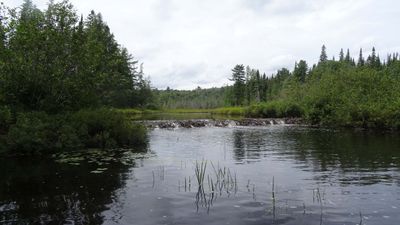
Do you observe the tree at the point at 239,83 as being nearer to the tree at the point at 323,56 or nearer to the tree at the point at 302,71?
the tree at the point at 302,71

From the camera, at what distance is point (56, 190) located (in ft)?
52.3

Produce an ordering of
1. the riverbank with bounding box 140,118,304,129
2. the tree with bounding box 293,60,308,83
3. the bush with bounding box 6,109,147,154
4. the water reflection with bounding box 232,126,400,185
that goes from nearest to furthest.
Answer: the water reflection with bounding box 232,126,400,185 → the bush with bounding box 6,109,147,154 → the riverbank with bounding box 140,118,304,129 → the tree with bounding box 293,60,308,83

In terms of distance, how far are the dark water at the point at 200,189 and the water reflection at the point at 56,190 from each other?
32 mm

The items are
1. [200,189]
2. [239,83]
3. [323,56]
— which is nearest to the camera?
[200,189]

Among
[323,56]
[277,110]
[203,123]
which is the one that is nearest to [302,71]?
[323,56]

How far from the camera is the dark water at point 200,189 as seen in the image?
40.3 feet

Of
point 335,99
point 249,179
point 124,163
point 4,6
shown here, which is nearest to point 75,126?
point 124,163

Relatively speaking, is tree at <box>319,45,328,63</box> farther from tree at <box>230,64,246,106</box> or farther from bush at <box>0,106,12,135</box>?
bush at <box>0,106,12,135</box>

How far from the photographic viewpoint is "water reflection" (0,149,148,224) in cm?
1226

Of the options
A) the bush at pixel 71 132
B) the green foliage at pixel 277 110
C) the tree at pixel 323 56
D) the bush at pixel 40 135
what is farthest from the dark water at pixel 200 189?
the tree at pixel 323 56

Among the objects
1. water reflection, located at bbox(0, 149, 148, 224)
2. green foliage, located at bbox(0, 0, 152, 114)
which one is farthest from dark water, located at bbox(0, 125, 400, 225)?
green foliage, located at bbox(0, 0, 152, 114)

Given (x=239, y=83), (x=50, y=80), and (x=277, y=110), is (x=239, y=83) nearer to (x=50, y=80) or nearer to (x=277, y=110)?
(x=277, y=110)

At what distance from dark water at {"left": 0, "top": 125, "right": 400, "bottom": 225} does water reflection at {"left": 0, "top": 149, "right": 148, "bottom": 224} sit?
32mm

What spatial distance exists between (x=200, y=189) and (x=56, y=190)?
6035mm
